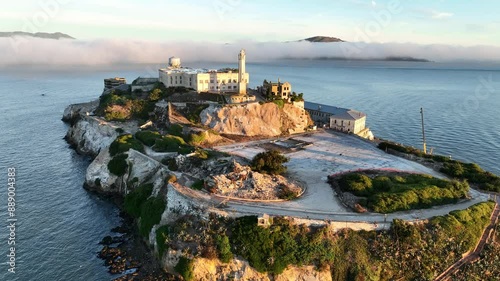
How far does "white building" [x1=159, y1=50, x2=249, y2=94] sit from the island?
16.8 m

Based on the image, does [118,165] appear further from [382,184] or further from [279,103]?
[382,184]

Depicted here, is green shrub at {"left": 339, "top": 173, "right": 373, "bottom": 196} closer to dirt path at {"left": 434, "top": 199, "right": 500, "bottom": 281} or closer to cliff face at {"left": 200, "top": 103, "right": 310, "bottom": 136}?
dirt path at {"left": 434, "top": 199, "right": 500, "bottom": 281}

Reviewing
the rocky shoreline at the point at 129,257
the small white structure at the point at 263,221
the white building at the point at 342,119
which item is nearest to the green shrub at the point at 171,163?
the rocky shoreline at the point at 129,257

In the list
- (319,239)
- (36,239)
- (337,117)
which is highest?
(337,117)

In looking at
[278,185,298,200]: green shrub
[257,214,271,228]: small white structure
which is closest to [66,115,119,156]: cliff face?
[278,185,298,200]: green shrub

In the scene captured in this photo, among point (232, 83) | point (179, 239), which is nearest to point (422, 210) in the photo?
point (179, 239)

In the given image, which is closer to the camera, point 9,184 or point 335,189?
point 335,189

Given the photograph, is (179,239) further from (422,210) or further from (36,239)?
(422,210)

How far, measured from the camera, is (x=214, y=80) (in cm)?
9025

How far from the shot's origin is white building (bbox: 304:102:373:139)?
3323 inches

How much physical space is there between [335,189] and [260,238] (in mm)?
15496

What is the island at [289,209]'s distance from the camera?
40.3m

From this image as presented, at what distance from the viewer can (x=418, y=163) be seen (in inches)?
2559

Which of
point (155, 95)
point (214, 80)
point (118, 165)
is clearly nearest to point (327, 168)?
point (118, 165)
